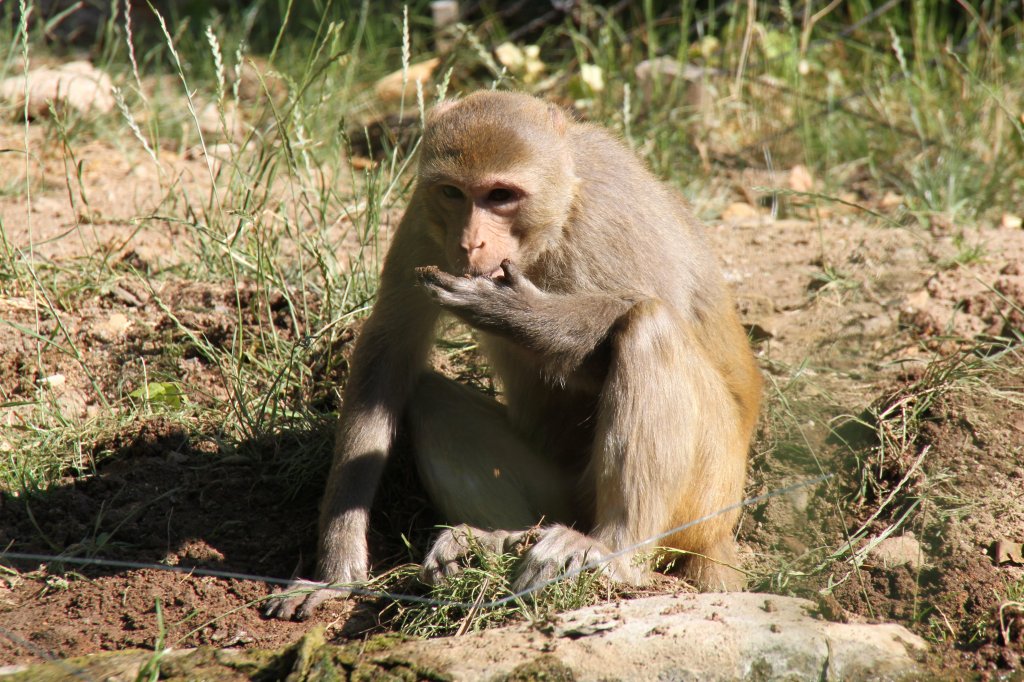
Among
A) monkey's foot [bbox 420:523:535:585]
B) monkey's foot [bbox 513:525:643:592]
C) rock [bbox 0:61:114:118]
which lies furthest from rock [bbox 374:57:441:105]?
monkey's foot [bbox 513:525:643:592]

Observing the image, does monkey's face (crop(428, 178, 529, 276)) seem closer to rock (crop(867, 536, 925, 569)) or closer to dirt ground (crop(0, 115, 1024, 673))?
dirt ground (crop(0, 115, 1024, 673))

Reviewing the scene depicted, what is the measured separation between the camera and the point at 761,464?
17.0ft

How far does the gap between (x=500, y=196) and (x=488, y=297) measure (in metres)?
0.49

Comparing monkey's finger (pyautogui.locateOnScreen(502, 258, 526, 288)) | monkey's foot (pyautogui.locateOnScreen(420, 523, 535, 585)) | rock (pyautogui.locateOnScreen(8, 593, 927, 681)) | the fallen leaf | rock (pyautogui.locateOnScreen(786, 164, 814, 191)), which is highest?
monkey's finger (pyautogui.locateOnScreen(502, 258, 526, 288))

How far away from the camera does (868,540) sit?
4.45 m

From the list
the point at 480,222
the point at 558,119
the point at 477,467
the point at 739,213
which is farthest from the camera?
the point at 739,213

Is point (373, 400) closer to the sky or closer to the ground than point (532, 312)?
closer to the ground

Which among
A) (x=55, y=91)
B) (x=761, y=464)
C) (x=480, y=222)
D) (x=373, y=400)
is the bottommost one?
(x=761, y=464)

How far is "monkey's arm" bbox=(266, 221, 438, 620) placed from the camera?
14.5ft

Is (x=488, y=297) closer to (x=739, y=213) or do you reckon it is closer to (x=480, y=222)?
(x=480, y=222)

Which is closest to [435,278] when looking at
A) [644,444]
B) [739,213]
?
[644,444]

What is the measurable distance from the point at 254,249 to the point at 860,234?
3.76 meters

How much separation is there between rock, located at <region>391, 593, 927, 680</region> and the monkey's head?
139 centimetres

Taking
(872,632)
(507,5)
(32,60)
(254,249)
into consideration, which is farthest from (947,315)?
(32,60)
